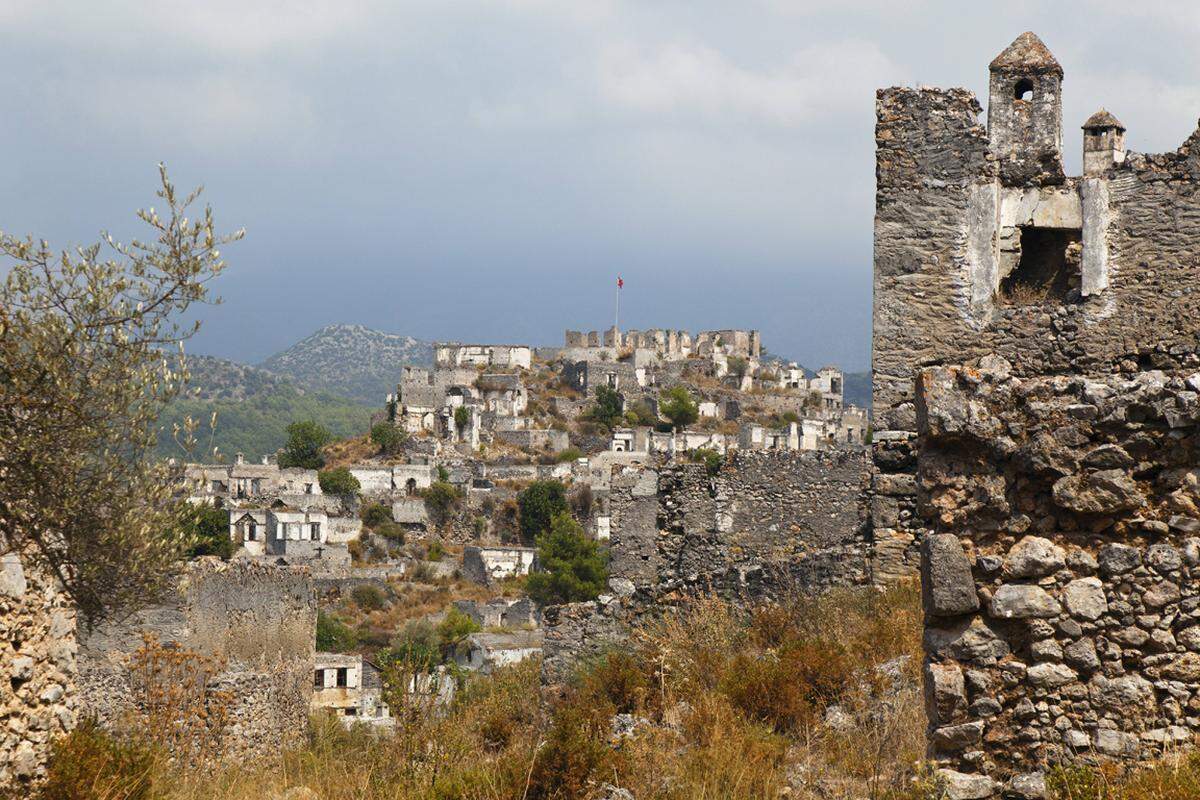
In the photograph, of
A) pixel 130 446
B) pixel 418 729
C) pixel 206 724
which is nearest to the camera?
pixel 418 729

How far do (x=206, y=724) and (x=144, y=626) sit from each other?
122 inches

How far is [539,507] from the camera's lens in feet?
259

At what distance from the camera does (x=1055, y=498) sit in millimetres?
5605

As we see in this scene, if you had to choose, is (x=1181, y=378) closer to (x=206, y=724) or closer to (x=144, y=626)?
(x=206, y=724)

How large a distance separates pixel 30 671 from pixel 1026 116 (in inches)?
329

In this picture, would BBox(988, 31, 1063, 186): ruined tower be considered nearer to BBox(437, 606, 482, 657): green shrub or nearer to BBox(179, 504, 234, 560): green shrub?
BBox(437, 606, 482, 657): green shrub

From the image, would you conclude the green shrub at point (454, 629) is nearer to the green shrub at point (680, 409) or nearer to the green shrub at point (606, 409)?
the green shrub at point (606, 409)

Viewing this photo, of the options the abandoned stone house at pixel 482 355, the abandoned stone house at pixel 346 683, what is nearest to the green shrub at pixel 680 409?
the abandoned stone house at pixel 482 355

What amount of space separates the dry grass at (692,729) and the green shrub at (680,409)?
302ft

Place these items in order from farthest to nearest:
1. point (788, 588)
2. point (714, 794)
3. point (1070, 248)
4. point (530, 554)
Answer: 1. point (530, 554)
2. point (788, 588)
3. point (1070, 248)
4. point (714, 794)

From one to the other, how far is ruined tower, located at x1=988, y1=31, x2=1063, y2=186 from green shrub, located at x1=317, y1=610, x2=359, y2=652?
34509 millimetres

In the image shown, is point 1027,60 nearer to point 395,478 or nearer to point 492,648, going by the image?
point 492,648

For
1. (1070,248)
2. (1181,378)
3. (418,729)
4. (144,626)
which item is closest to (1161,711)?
(1181,378)

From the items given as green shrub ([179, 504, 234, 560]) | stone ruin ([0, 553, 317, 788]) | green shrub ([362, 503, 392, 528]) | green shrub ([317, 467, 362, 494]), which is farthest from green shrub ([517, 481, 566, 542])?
stone ruin ([0, 553, 317, 788])
